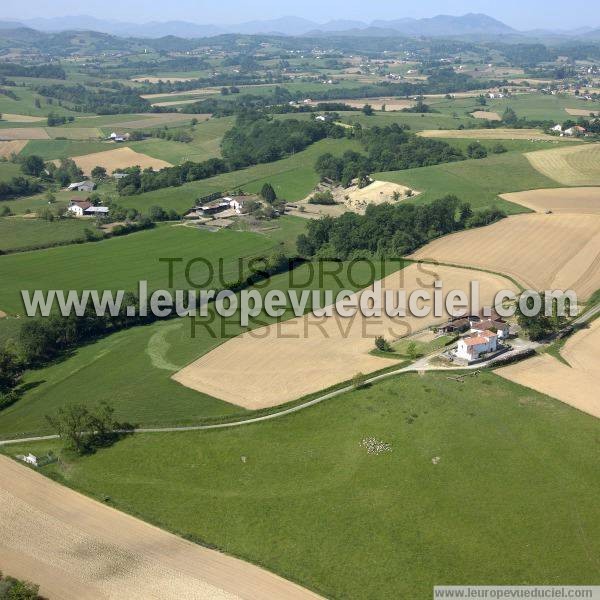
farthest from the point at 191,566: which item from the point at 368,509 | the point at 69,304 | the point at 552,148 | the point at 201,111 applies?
the point at 201,111

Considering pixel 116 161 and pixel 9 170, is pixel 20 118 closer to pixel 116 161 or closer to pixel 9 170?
pixel 116 161

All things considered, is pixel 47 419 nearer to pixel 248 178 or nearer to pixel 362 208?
pixel 362 208

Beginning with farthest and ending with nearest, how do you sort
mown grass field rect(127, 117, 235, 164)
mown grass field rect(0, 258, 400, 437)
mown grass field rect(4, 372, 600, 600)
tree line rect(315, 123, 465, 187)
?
mown grass field rect(127, 117, 235, 164) → tree line rect(315, 123, 465, 187) → mown grass field rect(0, 258, 400, 437) → mown grass field rect(4, 372, 600, 600)

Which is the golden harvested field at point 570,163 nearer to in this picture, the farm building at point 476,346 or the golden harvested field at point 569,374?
the golden harvested field at point 569,374

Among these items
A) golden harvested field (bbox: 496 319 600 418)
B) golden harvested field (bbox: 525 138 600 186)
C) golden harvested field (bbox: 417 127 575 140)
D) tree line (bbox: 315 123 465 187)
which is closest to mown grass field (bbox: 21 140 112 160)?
tree line (bbox: 315 123 465 187)

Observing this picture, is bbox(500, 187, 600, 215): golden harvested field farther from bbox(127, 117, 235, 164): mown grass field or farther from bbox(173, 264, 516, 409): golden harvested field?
bbox(127, 117, 235, 164): mown grass field
